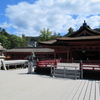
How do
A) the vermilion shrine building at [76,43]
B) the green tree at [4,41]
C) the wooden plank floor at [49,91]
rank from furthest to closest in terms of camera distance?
the green tree at [4,41] → the vermilion shrine building at [76,43] → the wooden plank floor at [49,91]

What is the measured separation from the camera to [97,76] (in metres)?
11.0

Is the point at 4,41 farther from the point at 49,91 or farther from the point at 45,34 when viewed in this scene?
the point at 49,91

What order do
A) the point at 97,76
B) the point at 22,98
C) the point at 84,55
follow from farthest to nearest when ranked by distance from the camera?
the point at 84,55
the point at 97,76
the point at 22,98

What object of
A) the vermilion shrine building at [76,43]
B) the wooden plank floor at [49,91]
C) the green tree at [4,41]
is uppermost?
the green tree at [4,41]

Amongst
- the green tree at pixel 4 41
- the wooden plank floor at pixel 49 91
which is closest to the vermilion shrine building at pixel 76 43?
the wooden plank floor at pixel 49 91

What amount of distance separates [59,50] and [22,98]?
16.3 m

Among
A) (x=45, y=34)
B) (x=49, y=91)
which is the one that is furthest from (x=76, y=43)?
(x=45, y=34)

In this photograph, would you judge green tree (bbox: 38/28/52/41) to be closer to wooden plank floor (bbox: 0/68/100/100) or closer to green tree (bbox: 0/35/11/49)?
green tree (bbox: 0/35/11/49)

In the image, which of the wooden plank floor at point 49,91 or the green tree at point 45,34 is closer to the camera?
the wooden plank floor at point 49,91

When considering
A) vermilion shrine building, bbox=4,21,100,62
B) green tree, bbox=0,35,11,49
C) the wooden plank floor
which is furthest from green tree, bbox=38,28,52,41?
the wooden plank floor

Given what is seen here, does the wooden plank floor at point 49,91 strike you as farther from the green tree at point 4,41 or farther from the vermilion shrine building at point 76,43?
the green tree at point 4,41

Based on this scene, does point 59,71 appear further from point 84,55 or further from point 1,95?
point 84,55

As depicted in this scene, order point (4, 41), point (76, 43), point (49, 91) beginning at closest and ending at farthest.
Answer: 1. point (49, 91)
2. point (76, 43)
3. point (4, 41)

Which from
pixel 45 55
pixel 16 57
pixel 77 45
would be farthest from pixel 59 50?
pixel 16 57
